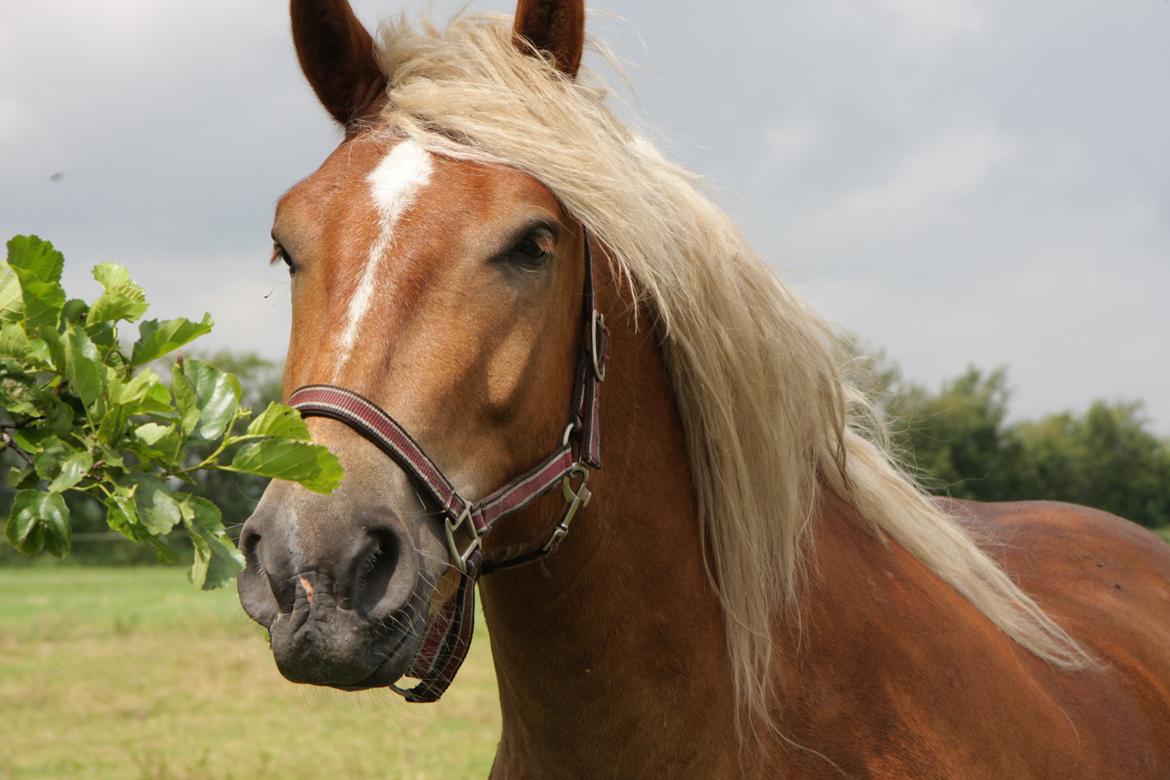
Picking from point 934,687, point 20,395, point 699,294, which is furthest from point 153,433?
point 934,687

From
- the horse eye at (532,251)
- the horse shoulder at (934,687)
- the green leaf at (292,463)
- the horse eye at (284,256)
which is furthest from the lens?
the horse shoulder at (934,687)

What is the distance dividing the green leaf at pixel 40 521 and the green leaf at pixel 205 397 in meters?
0.21

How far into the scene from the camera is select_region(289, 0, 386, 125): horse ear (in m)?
2.45

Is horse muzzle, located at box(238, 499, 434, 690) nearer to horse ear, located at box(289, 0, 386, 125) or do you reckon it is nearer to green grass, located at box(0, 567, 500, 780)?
horse ear, located at box(289, 0, 386, 125)

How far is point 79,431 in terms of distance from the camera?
1.71 meters

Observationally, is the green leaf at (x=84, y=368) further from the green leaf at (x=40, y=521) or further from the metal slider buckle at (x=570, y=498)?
the metal slider buckle at (x=570, y=498)

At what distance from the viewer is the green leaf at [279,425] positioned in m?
1.62

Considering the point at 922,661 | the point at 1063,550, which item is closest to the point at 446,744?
the point at 1063,550

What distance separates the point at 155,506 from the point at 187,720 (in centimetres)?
878

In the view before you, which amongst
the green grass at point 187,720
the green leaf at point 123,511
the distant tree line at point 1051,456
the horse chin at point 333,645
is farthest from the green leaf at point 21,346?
the distant tree line at point 1051,456

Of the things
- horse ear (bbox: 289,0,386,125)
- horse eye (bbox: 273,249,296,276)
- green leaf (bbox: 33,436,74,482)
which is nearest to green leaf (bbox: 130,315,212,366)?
green leaf (bbox: 33,436,74,482)

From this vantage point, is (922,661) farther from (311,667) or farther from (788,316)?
(311,667)

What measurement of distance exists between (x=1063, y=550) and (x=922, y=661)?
163cm

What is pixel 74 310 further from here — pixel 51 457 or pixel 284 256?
pixel 284 256
